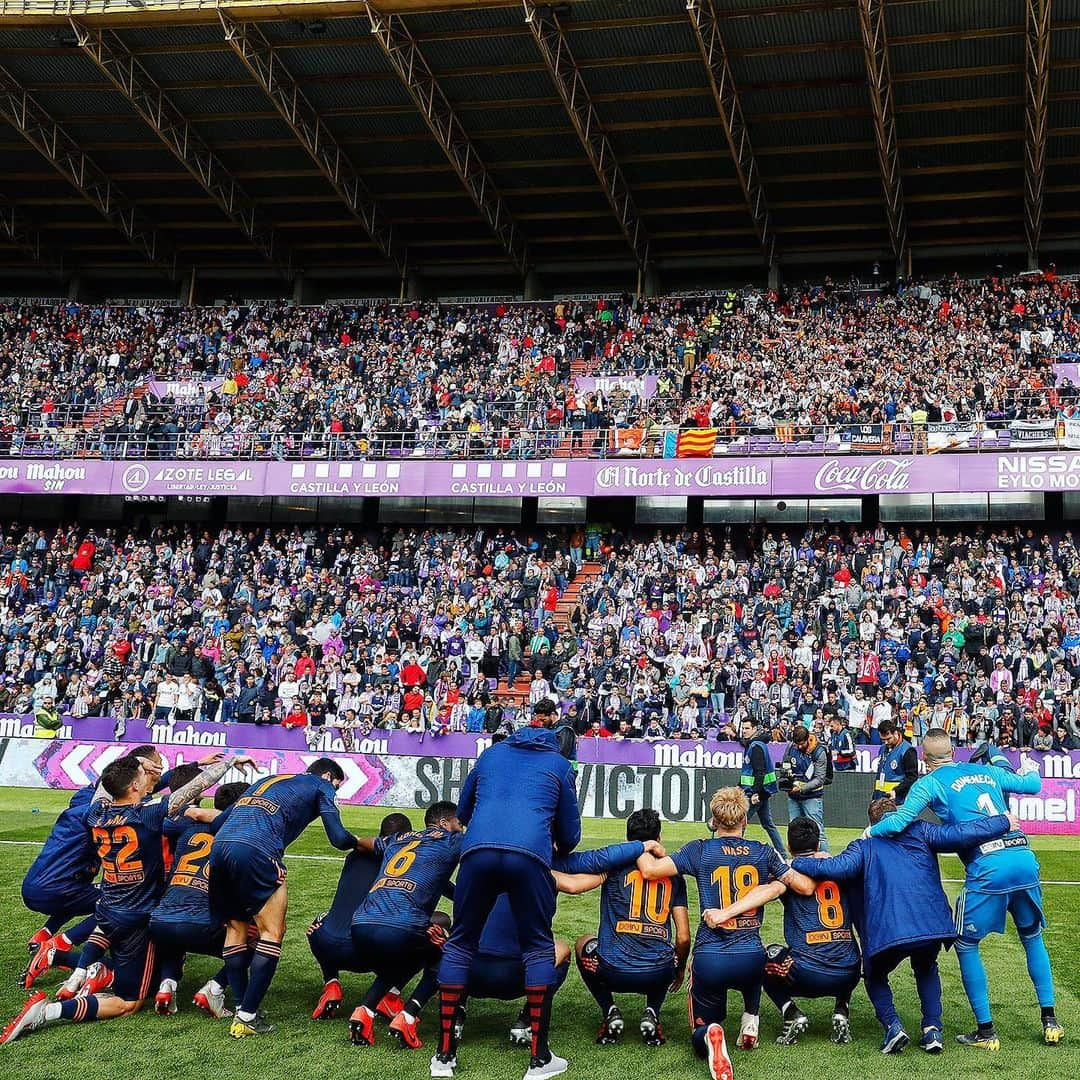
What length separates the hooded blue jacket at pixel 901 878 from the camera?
7125mm

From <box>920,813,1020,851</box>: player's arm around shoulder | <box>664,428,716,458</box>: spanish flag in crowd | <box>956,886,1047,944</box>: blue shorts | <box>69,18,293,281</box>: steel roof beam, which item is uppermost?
<box>69,18,293,281</box>: steel roof beam

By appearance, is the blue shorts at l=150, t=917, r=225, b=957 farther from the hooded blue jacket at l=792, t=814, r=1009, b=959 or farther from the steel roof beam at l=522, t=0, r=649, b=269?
the steel roof beam at l=522, t=0, r=649, b=269

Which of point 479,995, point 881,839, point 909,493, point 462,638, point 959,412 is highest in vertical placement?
point 959,412

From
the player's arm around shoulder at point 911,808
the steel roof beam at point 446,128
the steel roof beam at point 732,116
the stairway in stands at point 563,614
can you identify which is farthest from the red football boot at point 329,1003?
the steel roof beam at point 446,128

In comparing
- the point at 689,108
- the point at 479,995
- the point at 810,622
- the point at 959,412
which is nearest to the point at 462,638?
the point at 810,622

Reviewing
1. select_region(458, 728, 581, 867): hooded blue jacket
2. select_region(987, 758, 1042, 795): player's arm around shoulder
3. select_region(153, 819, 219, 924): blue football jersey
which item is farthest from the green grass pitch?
select_region(987, 758, 1042, 795): player's arm around shoulder

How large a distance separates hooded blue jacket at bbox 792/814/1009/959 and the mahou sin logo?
23.9 meters

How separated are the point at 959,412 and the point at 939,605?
7.03 m

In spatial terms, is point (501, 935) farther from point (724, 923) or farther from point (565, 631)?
point (565, 631)

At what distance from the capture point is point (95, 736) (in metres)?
25.7

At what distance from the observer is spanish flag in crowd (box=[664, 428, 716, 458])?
105 feet

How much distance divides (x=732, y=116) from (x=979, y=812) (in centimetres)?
2997

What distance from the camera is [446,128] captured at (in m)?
35.3

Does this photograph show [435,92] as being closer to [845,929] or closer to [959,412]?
[959,412]
